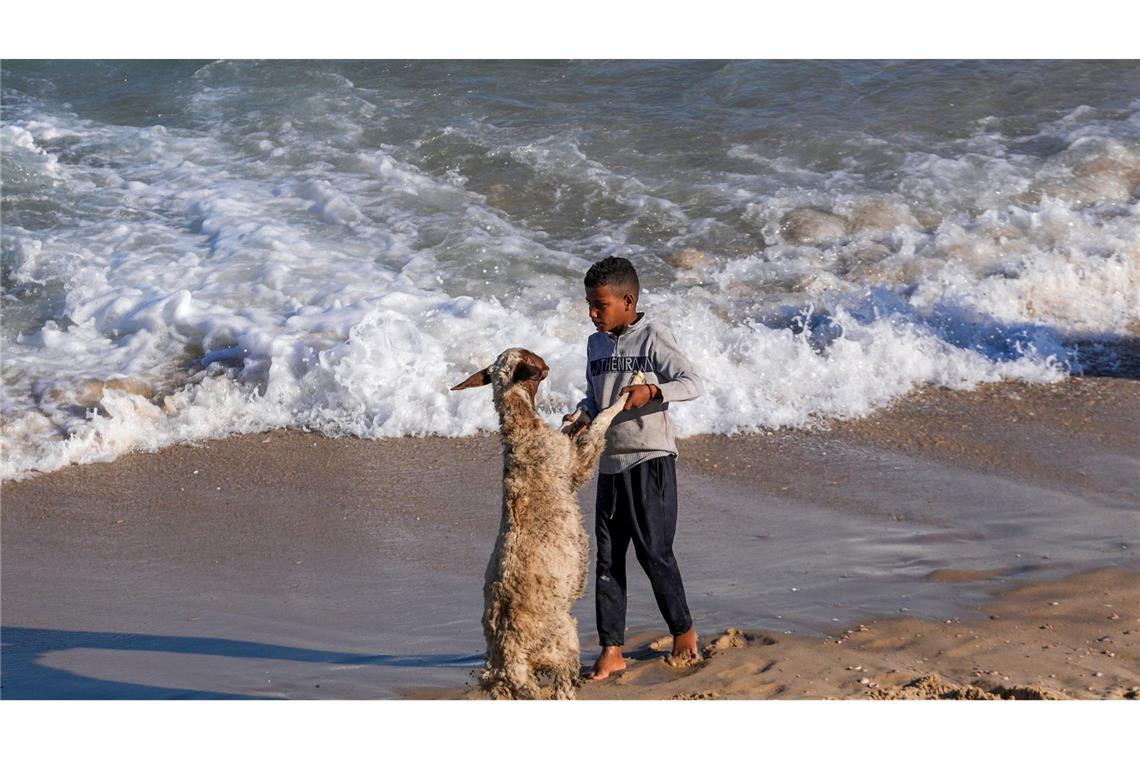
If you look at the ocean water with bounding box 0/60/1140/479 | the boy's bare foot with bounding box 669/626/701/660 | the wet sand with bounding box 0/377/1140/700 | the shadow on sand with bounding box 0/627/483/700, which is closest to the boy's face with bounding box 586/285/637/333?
the boy's bare foot with bounding box 669/626/701/660

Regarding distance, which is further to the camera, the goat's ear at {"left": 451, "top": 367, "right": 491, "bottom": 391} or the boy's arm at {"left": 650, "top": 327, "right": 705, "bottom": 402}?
the boy's arm at {"left": 650, "top": 327, "right": 705, "bottom": 402}

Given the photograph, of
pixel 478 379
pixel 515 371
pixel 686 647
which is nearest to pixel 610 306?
pixel 515 371

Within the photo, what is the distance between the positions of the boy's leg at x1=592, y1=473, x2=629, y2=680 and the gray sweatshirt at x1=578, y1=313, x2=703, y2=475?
0.10m

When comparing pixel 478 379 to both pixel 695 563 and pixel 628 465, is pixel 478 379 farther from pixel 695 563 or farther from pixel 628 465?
pixel 695 563

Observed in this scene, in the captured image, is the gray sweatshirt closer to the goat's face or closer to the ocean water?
the goat's face

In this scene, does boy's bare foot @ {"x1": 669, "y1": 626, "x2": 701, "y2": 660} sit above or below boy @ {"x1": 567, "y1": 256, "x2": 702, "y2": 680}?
below

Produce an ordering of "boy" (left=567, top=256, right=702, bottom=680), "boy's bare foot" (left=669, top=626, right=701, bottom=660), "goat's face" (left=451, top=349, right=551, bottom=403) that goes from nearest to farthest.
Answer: "goat's face" (left=451, top=349, right=551, bottom=403)
"boy" (left=567, top=256, right=702, bottom=680)
"boy's bare foot" (left=669, top=626, right=701, bottom=660)

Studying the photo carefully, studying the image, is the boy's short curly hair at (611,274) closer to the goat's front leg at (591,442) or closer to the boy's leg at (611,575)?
the goat's front leg at (591,442)

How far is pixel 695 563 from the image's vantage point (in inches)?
236

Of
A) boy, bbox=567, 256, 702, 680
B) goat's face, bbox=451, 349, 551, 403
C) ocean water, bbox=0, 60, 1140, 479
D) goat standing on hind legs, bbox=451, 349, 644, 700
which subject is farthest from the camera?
ocean water, bbox=0, 60, 1140, 479

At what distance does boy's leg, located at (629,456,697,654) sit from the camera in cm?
470

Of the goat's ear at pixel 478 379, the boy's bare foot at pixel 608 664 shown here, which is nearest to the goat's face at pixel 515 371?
the goat's ear at pixel 478 379

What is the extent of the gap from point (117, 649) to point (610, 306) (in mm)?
2715

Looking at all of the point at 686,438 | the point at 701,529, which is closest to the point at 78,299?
the point at 686,438
